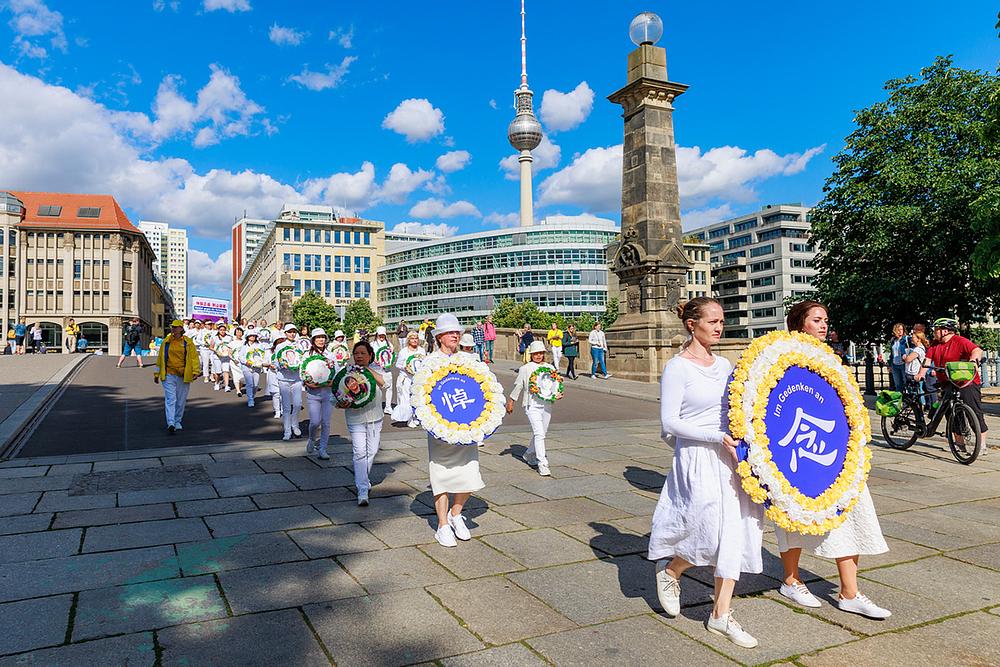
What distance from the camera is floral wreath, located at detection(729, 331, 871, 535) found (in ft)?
11.3

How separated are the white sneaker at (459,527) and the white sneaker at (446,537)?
84 mm

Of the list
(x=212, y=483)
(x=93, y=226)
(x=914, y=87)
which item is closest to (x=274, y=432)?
(x=212, y=483)

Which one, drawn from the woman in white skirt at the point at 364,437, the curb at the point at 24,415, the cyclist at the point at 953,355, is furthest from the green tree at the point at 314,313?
the woman in white skirt at the point at 364,437

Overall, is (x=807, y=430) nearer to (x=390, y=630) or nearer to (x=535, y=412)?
(x=390, y=630)

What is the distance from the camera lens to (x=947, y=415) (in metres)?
9.27

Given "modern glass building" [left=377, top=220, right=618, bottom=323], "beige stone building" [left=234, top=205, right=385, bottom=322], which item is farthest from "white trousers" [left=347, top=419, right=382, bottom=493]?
"beige stone building" [left=234, top=205, right=385, bottom=322]

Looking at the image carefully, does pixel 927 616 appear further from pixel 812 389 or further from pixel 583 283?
pixel 583 283

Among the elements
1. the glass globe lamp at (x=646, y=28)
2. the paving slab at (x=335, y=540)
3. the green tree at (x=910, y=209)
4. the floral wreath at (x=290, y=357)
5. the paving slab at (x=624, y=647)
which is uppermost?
the glass globe lamp at (x=646, y=28)

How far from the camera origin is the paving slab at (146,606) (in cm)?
366

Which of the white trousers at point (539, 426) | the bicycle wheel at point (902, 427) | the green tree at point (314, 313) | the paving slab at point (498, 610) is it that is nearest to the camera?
the paving slab at point (498, 610)

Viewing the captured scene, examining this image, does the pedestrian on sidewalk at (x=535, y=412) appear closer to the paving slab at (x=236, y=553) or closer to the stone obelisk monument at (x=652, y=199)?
the paving slab at (x=236, y=553)

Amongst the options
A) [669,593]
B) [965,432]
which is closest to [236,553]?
[669,593]

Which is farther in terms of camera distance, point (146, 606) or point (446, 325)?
point (446, 325)

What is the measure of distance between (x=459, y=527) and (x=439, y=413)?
0.88 m
